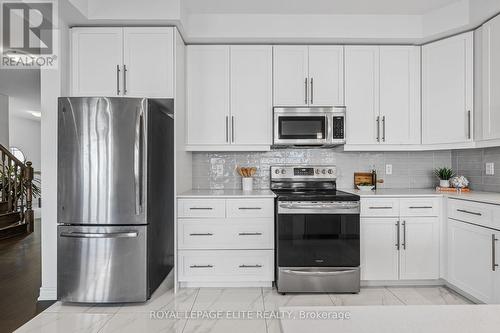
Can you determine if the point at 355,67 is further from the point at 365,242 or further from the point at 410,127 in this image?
the point at 365,242

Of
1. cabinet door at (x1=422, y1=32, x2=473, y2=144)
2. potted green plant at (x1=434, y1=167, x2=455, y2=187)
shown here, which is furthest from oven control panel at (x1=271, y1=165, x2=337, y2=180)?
potted green plant at (x1=434, y1=167, x2=455, y2=187)

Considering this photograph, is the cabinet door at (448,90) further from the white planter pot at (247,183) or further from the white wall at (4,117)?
the white wall at (4,117)

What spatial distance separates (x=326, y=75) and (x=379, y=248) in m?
1.76

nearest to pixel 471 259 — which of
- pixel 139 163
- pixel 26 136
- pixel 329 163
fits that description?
pixel 329 163

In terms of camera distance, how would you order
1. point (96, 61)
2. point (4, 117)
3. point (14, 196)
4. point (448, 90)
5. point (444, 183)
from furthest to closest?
point (4, 117)
point (14, 196)
point (444, 183)
point (448, 90)
point (96, 61)

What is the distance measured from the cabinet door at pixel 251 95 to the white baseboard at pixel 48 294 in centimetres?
209

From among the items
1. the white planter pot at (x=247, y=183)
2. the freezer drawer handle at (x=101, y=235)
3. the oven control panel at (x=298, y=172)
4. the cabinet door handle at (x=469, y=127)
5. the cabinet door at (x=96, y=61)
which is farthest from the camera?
the oven control panel at (x=298, y=172)

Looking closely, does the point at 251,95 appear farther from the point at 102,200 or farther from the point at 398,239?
the point at 398,239

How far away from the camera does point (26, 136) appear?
33.4ft

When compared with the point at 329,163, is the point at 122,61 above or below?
above

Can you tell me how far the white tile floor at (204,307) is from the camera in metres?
2.28

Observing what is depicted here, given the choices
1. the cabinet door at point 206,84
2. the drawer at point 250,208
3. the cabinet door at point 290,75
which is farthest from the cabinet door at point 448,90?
the cabinet door at point 206,84

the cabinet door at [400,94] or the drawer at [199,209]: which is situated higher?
the cabinet door at [400,94]

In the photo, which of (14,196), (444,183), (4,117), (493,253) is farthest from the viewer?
(4,117)
